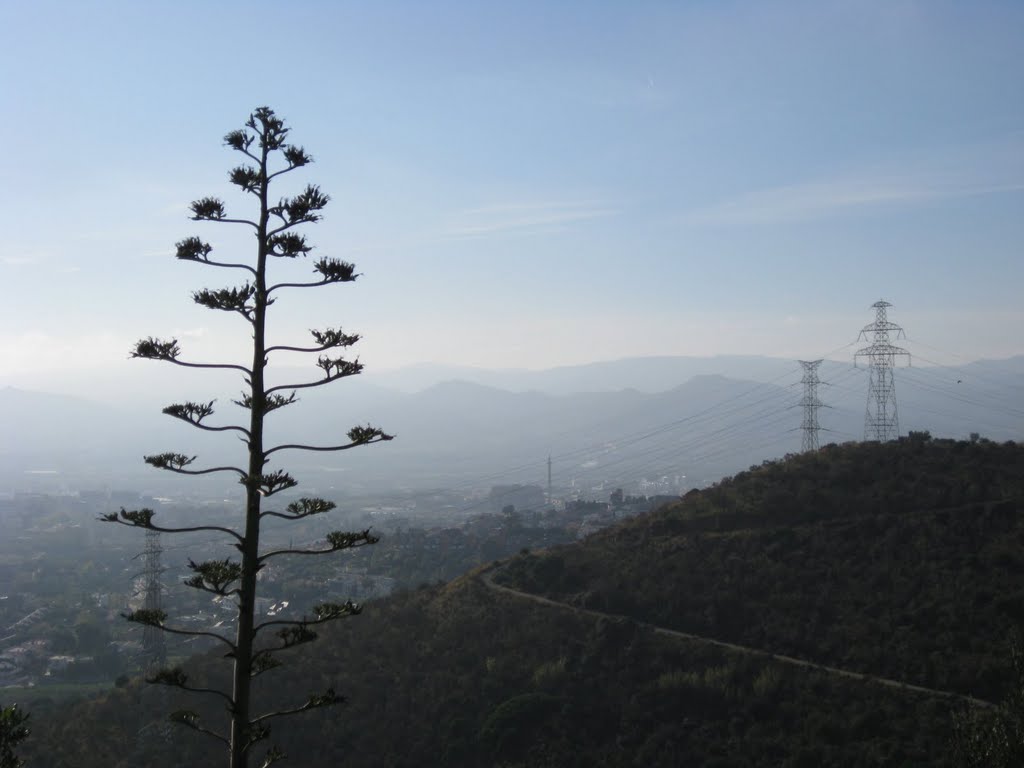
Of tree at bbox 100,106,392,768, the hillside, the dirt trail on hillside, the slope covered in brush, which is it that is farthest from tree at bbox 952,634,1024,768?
tree at bbox 100,106,392,768

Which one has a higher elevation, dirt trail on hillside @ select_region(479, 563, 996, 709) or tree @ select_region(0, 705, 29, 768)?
tree @ select_region(0, 705, 29, 768)

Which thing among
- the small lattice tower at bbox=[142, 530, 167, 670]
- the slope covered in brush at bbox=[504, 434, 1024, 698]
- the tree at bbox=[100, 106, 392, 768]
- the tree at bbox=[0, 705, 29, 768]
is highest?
the tree at bbox=[100, 106, 392, 768]

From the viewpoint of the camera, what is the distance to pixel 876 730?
58.4ft

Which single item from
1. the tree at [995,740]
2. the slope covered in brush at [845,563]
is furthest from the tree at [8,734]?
the slope covered in brush at [845,563]

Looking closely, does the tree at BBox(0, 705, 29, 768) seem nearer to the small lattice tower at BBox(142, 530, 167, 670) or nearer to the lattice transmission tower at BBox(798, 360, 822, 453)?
the small lattice tower at BBox(142, 530, 167, 670)

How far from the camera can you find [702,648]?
2291cm

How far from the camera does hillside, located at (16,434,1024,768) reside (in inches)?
752

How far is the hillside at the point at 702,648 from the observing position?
19.1 meters

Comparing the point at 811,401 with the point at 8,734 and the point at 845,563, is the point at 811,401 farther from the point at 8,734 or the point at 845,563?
the point at 8,734

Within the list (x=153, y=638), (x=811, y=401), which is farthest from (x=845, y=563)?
(x=153, y=638)

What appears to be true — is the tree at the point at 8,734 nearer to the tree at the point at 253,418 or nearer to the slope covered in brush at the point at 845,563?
the tree at the point at 253,418

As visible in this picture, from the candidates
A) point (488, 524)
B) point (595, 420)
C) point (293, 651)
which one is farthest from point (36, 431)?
point (293, 651)

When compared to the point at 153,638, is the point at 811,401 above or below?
above

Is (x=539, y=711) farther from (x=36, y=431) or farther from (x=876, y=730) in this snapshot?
(x=36, y=431)
